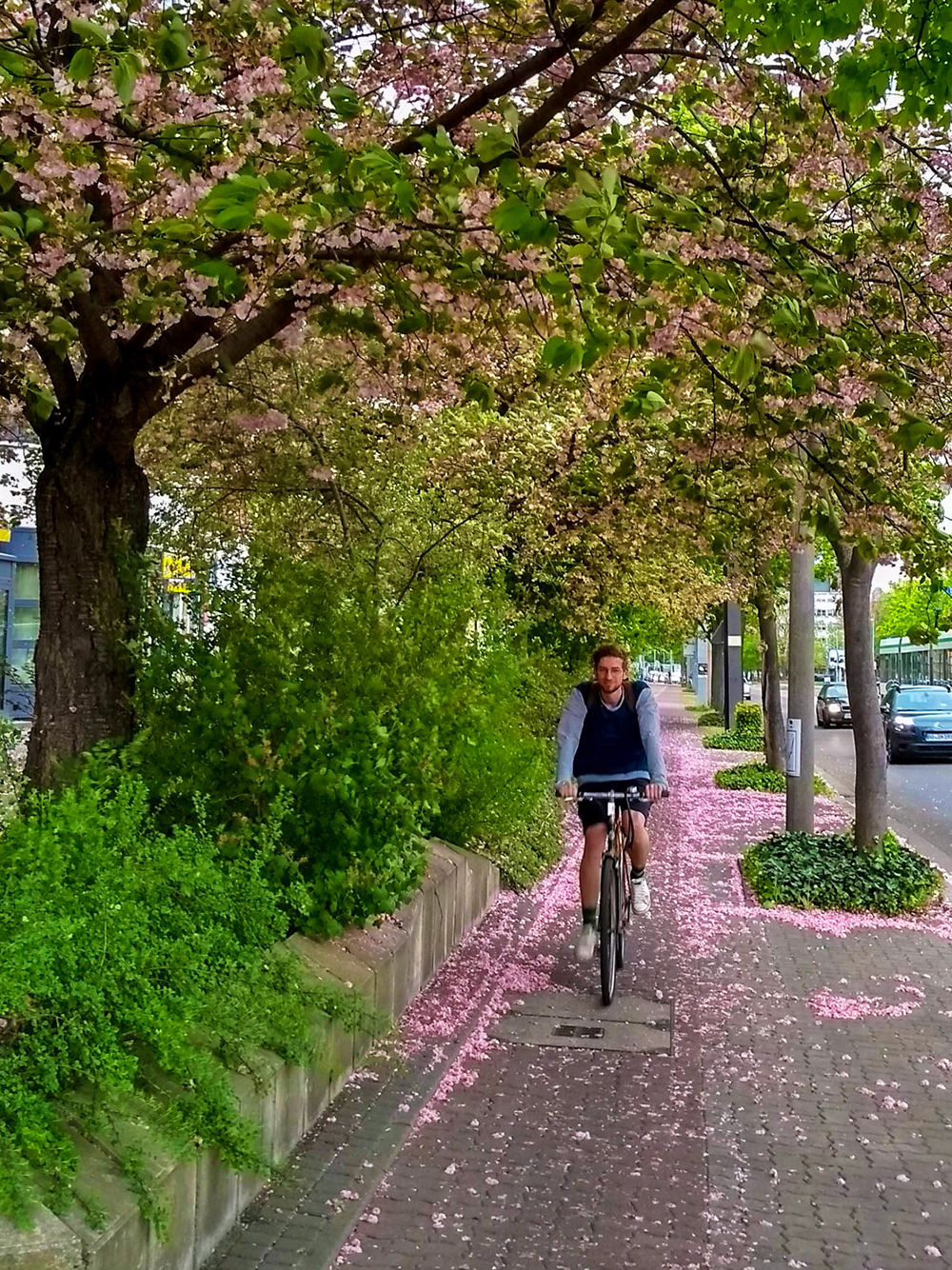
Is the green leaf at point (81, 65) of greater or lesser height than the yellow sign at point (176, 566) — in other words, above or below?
above

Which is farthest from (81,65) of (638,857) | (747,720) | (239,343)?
(747,720)

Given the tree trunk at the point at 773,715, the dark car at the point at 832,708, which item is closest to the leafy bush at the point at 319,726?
the tree trunk at the point at 773,715

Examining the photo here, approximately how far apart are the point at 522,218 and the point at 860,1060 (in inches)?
165

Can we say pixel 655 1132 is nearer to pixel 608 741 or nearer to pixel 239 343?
pixel 608 741

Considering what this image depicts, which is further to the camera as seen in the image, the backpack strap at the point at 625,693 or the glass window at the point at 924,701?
the glass window at the point at 924,701

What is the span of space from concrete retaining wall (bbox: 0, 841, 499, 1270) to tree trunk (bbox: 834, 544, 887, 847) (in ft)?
14.0

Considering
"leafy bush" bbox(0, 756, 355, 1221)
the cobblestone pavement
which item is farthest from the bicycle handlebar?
"leafy bush" bbox(0, 756, 355, 1221)

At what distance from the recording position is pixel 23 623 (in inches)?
1141

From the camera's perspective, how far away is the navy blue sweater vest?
707cm

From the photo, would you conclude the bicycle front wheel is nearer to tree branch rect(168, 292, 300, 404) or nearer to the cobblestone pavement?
the cobblestone pavement

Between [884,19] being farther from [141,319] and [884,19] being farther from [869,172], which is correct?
[141,319]

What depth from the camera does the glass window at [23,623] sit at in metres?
28.5

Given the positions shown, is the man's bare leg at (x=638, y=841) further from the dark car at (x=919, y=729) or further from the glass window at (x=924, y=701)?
the glass window at (x=924, y=701)

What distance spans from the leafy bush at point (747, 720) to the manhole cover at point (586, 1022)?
23.0 meters
